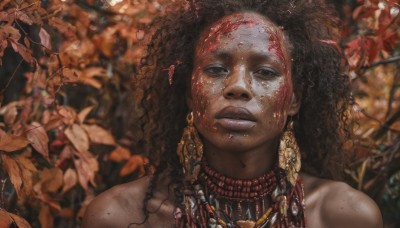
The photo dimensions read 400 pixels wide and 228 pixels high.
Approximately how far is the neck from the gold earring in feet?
0.20

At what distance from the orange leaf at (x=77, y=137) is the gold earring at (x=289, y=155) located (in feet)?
3.21

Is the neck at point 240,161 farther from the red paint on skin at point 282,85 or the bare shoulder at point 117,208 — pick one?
the bare shoulder at point 117,208

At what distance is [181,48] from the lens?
3.15 m

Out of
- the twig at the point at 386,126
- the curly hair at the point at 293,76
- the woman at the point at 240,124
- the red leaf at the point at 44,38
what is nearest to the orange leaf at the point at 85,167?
the curly hair at the point at 293,76

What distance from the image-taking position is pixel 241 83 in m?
2.81

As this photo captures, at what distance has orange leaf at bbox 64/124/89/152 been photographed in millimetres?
3485

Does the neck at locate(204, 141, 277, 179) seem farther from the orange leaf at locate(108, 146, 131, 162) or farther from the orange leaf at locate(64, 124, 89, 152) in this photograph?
the orange leaf at locate(108, 146, 131, 162)

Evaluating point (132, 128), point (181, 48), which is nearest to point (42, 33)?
point (181, 48)

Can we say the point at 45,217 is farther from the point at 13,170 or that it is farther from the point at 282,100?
the point at 282,100

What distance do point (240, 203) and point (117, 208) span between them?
48cm

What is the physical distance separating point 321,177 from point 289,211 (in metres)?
0.38

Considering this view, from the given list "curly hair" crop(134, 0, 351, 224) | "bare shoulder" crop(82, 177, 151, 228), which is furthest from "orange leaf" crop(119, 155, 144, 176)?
"bare shoulder" crop(82, 177, 151, 228)

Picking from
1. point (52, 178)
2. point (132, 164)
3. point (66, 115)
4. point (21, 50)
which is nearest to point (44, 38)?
point (21, 50)

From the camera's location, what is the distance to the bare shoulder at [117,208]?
299 cm
